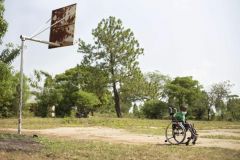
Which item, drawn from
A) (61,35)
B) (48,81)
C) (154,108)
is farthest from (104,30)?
(61,35)

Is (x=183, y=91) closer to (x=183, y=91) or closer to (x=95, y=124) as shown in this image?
(x=183, y=91)

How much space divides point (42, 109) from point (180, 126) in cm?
3642

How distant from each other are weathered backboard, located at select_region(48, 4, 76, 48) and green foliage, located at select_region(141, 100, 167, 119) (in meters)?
41.9

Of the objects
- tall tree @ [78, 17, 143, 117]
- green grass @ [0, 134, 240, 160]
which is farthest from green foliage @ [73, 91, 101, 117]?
green grass @ [0, 134, 240, 160]

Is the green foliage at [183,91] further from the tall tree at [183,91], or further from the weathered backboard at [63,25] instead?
the weathered backboard at [63,25]

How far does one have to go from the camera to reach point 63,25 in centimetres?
1642

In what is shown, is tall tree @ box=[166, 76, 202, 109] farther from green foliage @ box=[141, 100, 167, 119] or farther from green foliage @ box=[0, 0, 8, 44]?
green foliage @ box=[0, 0, 8, 44]

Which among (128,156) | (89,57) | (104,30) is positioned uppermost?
(104,30)

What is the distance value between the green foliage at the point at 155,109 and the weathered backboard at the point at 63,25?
41.9 meters

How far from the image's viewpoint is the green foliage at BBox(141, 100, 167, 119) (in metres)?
57.3

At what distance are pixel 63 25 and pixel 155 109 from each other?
4281 cm

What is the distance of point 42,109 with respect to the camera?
47344 mm

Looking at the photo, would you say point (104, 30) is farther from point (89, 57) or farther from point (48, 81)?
point (48, 81)

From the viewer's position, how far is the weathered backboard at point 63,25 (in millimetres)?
16078
